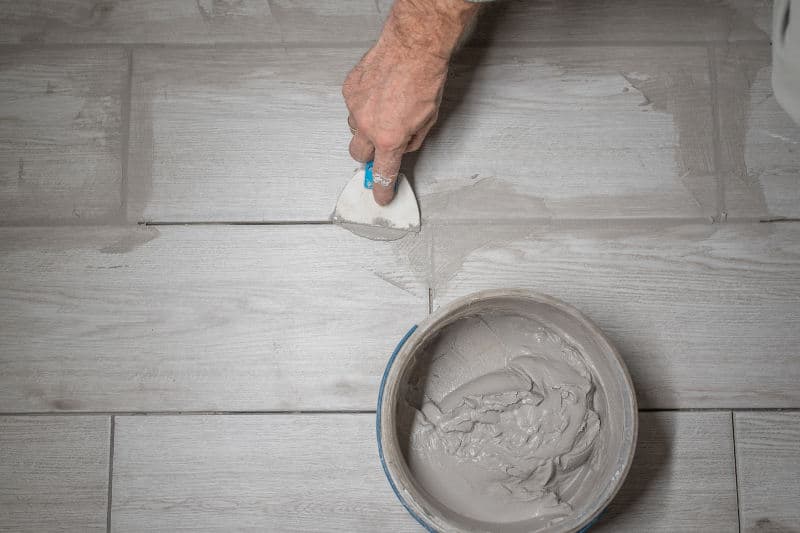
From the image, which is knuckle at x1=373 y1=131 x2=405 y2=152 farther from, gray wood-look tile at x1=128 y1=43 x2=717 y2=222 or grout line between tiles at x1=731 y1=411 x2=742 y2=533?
grout line between tiles at x1=731 y1=411 x2=742 y2=533

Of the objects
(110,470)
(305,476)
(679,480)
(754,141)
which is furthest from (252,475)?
(754,141)

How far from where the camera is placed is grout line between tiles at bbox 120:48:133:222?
101 cm

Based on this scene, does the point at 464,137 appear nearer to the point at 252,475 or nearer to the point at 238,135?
the point at 238,135

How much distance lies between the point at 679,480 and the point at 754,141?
0.48 m

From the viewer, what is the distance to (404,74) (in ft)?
2.60

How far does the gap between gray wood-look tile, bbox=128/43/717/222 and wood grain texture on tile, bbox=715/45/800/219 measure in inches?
1.1

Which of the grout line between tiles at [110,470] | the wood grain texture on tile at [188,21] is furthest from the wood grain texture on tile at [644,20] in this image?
the grout line between tiles at [110,470]

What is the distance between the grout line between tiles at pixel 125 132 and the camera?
1.01 meters

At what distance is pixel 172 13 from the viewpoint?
1028 mm

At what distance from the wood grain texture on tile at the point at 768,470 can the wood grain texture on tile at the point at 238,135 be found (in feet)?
2.11

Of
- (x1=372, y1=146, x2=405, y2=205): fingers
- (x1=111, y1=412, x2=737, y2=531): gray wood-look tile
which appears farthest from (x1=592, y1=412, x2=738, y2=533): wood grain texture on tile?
(x1=372, y1=146, x2=405, y2=205): fingers

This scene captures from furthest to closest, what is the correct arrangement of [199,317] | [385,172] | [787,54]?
[199,317] < [385,172] < [787,54]

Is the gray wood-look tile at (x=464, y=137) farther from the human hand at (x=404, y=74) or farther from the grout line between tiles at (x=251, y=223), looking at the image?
the human hand at (x=404, y=74)

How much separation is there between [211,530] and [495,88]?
2.32 feet
